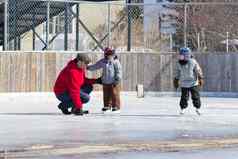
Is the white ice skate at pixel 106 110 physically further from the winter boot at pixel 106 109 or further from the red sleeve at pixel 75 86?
the red sleeve at pixel 75 86

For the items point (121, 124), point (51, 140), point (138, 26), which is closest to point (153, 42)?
point (138, 26)

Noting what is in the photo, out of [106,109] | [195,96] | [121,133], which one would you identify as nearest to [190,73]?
[195,96]

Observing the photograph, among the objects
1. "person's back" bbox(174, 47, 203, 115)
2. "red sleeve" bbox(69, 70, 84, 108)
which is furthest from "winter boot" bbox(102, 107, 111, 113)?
"person's back" bbox(174, 47, 203, 115)

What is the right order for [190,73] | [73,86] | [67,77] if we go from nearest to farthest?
[73,86]
[67,77]
[190,73]

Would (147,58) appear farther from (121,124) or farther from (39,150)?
(39,150)

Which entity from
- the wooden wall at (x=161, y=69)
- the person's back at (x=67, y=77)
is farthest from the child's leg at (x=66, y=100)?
the wooden wall at (x=161, y=69)

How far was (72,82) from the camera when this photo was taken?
59.0ft

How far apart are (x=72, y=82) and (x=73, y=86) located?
96mm

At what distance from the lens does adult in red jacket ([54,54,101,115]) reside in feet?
59.0

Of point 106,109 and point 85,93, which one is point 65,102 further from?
point 106,109

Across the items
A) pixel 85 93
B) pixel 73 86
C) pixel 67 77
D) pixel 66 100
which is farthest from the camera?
pixel 85 93

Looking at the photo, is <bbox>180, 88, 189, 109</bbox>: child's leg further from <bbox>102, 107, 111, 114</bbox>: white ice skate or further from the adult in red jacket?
the adult in red jacket

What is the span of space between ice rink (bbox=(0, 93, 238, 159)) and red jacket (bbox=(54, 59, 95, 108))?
1.57 ft

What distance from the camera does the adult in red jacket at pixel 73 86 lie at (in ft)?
59.0
